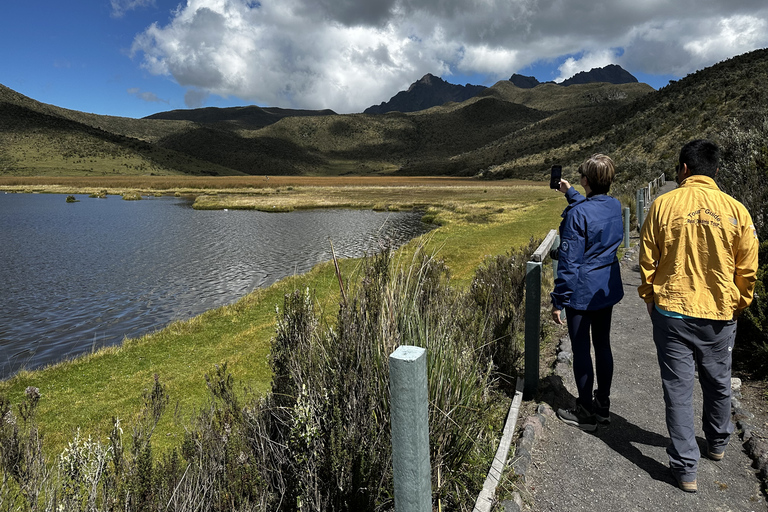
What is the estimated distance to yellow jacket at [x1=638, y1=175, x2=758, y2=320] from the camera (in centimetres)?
312

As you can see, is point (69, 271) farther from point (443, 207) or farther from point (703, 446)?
point (443, 207)

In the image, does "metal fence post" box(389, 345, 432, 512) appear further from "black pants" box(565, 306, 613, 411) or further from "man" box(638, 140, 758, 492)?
"black pants" box(565, 306, 613, 411)

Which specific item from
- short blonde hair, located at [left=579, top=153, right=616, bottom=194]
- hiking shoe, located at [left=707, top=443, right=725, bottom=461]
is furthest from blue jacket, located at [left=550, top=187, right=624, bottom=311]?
hiking shoe, located at [left=707, top=443, right=725, bottom=461]

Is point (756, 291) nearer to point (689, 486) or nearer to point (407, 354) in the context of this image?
point (689, 486)

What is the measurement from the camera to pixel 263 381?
26.0 feet

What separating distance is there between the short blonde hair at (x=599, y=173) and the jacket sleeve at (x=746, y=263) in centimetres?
106

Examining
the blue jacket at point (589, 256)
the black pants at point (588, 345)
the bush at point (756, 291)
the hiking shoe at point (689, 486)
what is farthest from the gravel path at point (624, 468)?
the blue jacket at point (589, 256)

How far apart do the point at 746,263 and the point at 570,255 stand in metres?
1.21

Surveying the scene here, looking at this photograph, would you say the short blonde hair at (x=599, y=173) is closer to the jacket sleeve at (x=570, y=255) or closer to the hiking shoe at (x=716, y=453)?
the jacket sleeve at (x=570, y=255)

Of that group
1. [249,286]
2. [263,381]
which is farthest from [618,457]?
[249,286]

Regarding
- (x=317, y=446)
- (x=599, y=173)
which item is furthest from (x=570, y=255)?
(x=317, y=446)

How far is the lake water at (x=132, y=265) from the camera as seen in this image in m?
12.3

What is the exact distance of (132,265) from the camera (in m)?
19.8

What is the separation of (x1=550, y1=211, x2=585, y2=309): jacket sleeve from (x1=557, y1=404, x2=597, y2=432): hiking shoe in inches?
45.3
